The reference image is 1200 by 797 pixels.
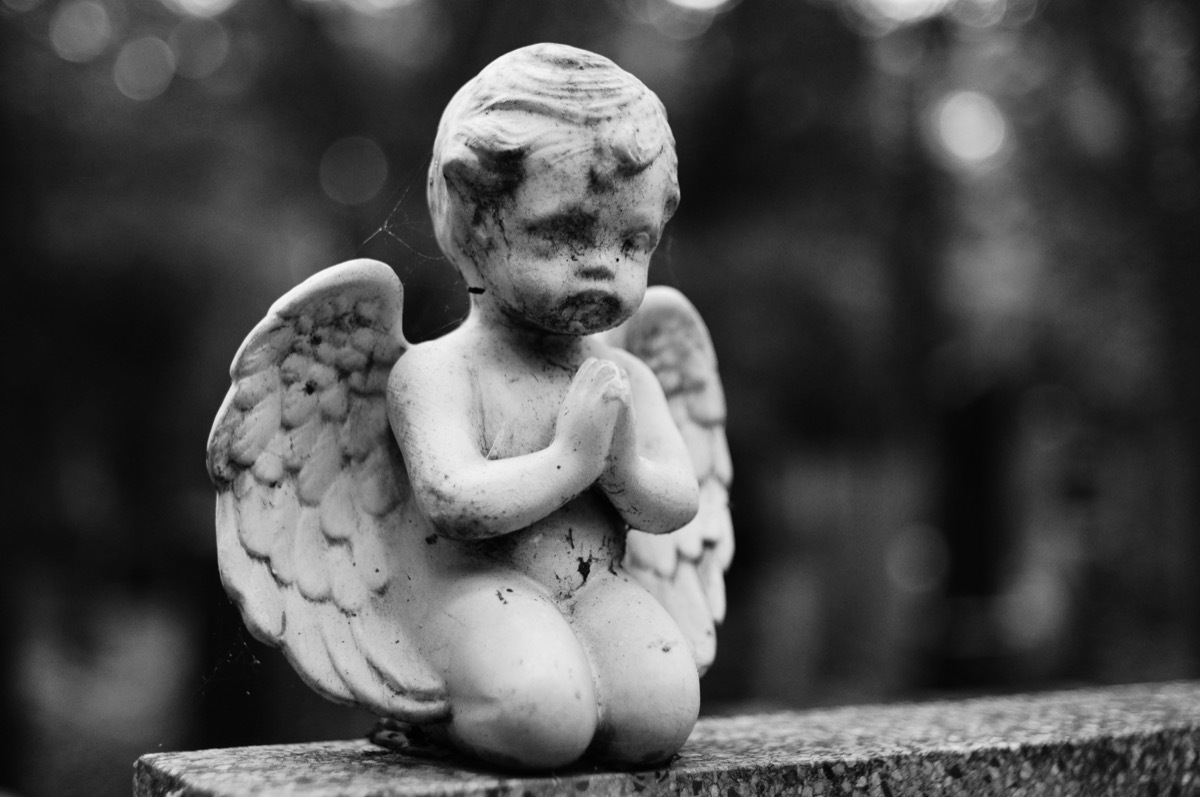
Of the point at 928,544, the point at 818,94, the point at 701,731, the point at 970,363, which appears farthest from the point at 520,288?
the point at 928,544

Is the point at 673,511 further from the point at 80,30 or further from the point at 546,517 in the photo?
the point at 80,30

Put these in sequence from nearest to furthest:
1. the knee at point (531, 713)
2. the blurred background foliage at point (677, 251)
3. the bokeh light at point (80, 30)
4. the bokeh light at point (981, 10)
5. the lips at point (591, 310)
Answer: the knee at point (531, 713) → the lips at point (591, 310) → the blurred background foliage at point (677, 251) → the bokeh light at point (80, 30) → the bokeh light at point (981, 10)

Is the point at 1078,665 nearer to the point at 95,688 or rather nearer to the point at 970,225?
the point at 970,225

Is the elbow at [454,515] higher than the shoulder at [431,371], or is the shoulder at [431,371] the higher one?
the shoulder at [431,371]

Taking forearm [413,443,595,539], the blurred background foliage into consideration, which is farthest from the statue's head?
the blurred background foliage

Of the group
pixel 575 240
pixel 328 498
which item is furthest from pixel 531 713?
pixel 575 240

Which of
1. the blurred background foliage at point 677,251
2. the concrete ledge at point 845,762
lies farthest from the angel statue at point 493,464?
the blurred background foliage at point 677,251

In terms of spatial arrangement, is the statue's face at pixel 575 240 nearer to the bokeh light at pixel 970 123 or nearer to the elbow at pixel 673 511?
the elbow at pixel 673 511
